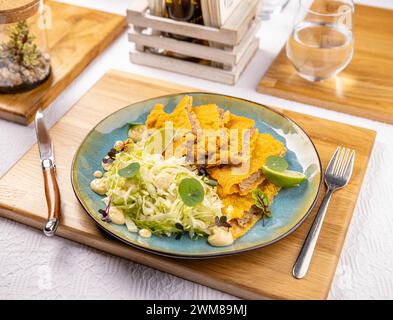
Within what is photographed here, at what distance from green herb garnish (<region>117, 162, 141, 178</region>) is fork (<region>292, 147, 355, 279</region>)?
17.8 inches

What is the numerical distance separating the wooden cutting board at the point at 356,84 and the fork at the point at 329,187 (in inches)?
10.1

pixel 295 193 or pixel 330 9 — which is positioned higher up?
pixel 330 9

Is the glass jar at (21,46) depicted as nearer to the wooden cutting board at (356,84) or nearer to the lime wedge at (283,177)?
the wooden cutting board at (356,84)

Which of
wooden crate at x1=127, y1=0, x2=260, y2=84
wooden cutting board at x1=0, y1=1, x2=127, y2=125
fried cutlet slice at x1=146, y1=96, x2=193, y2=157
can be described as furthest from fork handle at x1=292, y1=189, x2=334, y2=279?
wooden cutting board at x1=0, y1=1, x2=127, y2=125

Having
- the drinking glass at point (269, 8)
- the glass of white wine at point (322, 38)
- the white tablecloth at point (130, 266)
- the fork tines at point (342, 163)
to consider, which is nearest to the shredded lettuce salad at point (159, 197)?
the white tablecloth at point (130, 266)

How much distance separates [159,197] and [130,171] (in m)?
0.10

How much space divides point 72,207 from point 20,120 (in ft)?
1.66

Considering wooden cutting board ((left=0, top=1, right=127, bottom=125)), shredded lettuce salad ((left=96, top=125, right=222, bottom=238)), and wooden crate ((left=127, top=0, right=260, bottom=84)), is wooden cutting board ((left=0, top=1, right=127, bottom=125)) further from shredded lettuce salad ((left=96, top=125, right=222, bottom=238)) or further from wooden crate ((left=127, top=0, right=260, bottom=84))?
shredded lettuce salad ((left=96, top=125, right=222, bottom=238))

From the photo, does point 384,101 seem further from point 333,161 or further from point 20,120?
point 20,120

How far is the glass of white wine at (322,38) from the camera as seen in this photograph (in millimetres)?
1747

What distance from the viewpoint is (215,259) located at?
1295mm

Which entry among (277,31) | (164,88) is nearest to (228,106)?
(164,88)

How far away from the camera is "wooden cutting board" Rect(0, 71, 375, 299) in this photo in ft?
4.09

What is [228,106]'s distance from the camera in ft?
5.49
